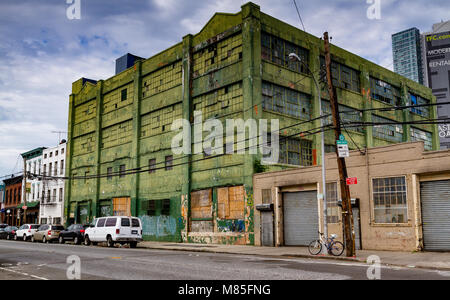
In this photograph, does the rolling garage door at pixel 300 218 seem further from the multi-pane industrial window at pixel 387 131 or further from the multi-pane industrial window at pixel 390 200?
the multi-pane industrial window at pixel 387 131

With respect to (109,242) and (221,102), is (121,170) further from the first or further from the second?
(221,102)

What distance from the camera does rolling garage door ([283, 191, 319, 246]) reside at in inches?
1029

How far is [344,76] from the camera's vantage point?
Result: 126ft

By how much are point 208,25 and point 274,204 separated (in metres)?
15.6

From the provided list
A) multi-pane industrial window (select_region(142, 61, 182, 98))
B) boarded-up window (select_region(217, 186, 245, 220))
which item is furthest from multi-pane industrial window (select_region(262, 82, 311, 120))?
multi-pane industrial window (select_region(142, 61, 182, 98))

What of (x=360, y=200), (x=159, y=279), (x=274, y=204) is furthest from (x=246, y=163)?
(x=159, y=279)

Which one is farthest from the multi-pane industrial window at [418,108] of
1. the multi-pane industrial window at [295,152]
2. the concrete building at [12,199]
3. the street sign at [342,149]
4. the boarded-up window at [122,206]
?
the concrete building at [12,199]

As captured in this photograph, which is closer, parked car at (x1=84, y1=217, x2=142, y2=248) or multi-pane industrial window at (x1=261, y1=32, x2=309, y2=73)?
parked car at (x1=84, y1=217, x2=142, y2=248)

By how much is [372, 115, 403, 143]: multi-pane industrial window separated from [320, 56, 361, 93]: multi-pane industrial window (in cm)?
409

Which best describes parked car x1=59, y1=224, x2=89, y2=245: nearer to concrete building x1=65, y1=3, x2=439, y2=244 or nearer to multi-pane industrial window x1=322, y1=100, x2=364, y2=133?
concrete building x1=65, y1=3, x2=439, y2=244

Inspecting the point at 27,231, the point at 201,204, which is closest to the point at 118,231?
the point at 201,204

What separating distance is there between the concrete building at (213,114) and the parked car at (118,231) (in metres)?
5.53

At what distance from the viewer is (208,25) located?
34406 millimetres
